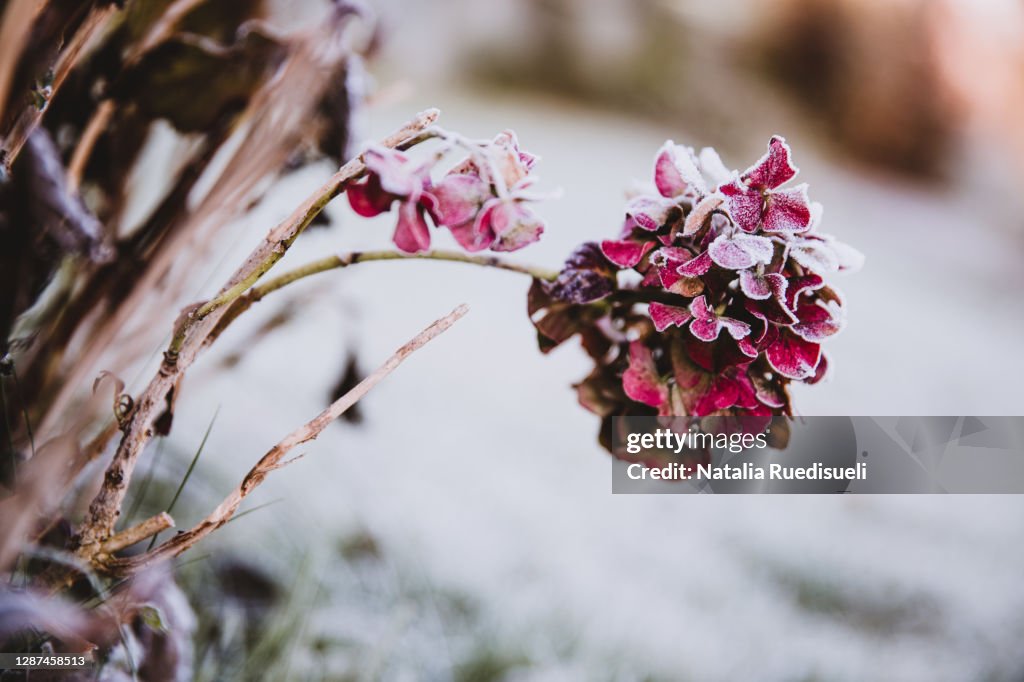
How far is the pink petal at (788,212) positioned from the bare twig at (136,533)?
0.75 feet

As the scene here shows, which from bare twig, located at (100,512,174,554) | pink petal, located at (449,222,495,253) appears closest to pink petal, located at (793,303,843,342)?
pink petal, located at (449,222,495,253)

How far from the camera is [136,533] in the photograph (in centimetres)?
24

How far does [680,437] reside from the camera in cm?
27

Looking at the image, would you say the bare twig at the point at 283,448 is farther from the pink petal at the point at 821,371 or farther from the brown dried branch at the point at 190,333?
the pink petal at the point at 821,371

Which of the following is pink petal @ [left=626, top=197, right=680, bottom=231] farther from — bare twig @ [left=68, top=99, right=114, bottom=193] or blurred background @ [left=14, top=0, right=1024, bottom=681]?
bare twig @ [left=68, top=99, right=114, bottom=193]

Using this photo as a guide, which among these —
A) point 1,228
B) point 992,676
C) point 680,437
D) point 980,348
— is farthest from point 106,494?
point 980,348

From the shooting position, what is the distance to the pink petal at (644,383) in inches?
10.5

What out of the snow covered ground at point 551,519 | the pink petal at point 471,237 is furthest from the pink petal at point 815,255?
the snow covered ground at point 551,519

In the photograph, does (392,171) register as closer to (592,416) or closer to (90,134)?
(90,134)

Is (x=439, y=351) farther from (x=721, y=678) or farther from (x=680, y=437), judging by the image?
(x=680, y=437)

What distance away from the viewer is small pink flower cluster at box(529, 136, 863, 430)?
23 centimetres

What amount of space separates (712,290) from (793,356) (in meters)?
0.04

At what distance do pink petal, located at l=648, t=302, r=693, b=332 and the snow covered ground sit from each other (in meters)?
0.19

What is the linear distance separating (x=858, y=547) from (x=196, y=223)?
950 millimetres
